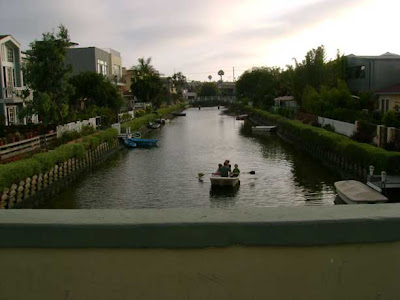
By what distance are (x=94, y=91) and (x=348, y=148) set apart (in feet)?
115

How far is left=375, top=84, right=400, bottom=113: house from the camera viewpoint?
3816cm

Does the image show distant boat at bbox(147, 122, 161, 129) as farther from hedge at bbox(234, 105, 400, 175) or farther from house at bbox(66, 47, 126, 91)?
hedge at bbox(234, 105, 400, 175)

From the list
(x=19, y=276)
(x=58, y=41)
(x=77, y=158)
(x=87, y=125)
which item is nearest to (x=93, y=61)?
(x=87, y=125)

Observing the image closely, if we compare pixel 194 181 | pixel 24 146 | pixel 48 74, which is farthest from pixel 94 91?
pixel 194 181

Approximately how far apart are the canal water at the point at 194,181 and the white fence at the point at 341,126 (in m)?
3.34

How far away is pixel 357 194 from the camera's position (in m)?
18.1

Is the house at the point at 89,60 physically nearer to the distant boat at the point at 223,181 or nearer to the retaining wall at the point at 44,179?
the retaining wall at the point at 44,179

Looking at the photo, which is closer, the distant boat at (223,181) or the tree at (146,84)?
the distant boat at (223,181)

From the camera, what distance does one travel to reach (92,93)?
5466cm

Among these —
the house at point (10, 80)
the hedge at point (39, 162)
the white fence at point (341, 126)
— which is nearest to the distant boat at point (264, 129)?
the white fence at point (341, 126)

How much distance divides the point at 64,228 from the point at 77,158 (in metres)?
28.8

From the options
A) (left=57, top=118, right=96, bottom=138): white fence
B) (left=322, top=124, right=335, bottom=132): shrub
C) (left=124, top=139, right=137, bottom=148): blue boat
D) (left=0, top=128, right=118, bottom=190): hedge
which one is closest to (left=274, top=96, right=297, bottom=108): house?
(left=322, top=124, right=335, bottom=132): shrub

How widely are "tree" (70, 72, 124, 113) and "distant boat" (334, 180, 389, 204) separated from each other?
39.6 metres

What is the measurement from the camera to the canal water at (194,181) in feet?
72.1
